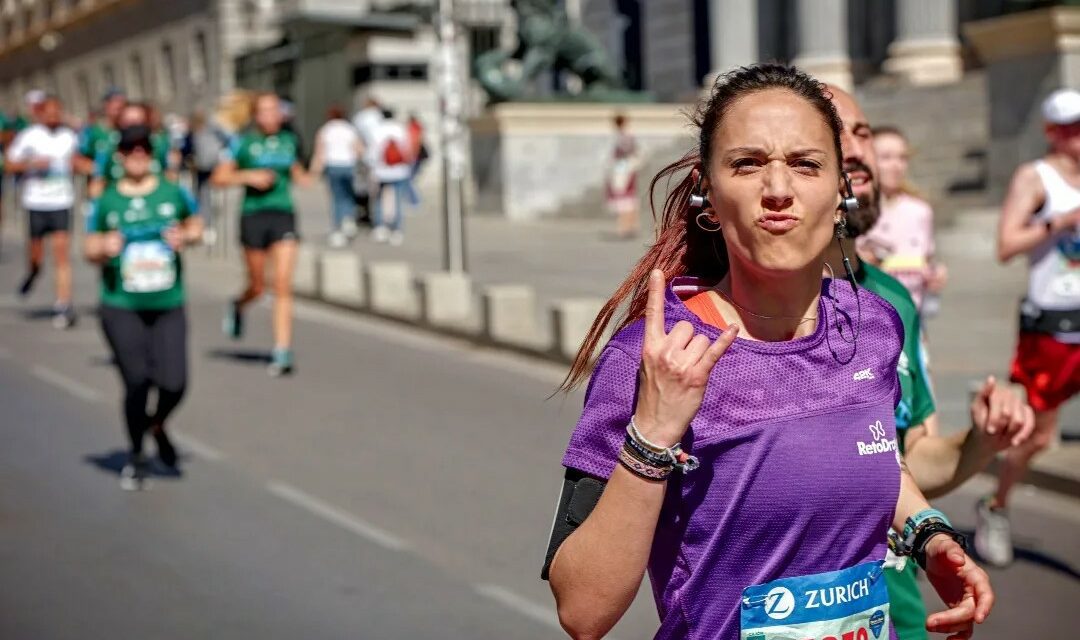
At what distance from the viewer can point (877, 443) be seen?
2.91 m

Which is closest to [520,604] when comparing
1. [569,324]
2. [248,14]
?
[569,324]

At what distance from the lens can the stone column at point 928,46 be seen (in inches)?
1194

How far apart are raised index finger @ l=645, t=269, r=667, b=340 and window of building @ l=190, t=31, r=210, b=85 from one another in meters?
55.5

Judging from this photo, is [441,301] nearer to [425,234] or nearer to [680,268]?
[425,234]

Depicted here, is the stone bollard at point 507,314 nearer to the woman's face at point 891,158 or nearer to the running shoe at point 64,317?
the running shoe at point 64,317

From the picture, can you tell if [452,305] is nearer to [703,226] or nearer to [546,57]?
[703,226]

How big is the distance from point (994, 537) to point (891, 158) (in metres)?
1.64

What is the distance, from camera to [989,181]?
22.1 meters

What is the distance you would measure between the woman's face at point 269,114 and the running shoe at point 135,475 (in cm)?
467

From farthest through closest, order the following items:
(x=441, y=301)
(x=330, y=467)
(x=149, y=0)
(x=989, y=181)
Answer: (x=149, y=0) → (x=989, y=181) → (x=441, y=301) → (x=330, y=467)

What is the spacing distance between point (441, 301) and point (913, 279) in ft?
29.9

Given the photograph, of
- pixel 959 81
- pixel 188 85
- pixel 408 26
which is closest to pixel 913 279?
pixel 959 81

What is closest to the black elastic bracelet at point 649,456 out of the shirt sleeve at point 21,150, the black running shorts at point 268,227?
the black running shorts at point 268,227

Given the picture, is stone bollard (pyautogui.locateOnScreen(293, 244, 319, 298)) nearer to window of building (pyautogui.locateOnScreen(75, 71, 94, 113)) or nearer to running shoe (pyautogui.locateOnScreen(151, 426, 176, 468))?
running shoe (pyautogui.locateOnScreen(151, 426, 176, 468))
